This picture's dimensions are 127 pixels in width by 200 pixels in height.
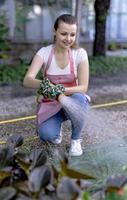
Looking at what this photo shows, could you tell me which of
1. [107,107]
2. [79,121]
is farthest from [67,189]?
[107,107]

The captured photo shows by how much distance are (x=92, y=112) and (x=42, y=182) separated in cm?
374

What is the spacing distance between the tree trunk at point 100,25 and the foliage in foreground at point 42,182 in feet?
24.2

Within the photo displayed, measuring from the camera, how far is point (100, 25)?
32.4 feet

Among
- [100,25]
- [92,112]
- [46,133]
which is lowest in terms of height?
[92,112]

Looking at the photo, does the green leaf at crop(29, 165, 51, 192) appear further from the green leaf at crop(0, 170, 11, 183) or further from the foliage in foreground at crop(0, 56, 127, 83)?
the foliage in foreground at crop(0, 56, 127, 83)

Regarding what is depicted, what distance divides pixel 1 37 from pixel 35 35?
1.98 m

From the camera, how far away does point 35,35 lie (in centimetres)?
1141

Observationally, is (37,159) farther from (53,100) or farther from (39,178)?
(53,100)

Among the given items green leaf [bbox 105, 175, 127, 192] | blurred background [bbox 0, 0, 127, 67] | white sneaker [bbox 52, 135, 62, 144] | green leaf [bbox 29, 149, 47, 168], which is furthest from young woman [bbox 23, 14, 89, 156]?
blurred background [bbox 0, 0, 127, 67]

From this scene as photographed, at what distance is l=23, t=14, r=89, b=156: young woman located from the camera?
3854 millimetres

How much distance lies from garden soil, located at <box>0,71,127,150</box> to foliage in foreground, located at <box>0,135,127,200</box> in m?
2.00

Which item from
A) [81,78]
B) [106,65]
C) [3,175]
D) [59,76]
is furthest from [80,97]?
[106,65]

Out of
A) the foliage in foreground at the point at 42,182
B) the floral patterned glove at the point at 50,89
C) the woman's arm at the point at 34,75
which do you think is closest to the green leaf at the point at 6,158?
the foliage in foreground at the point at 42,182

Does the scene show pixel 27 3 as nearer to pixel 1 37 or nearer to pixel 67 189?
pixel 1 37
